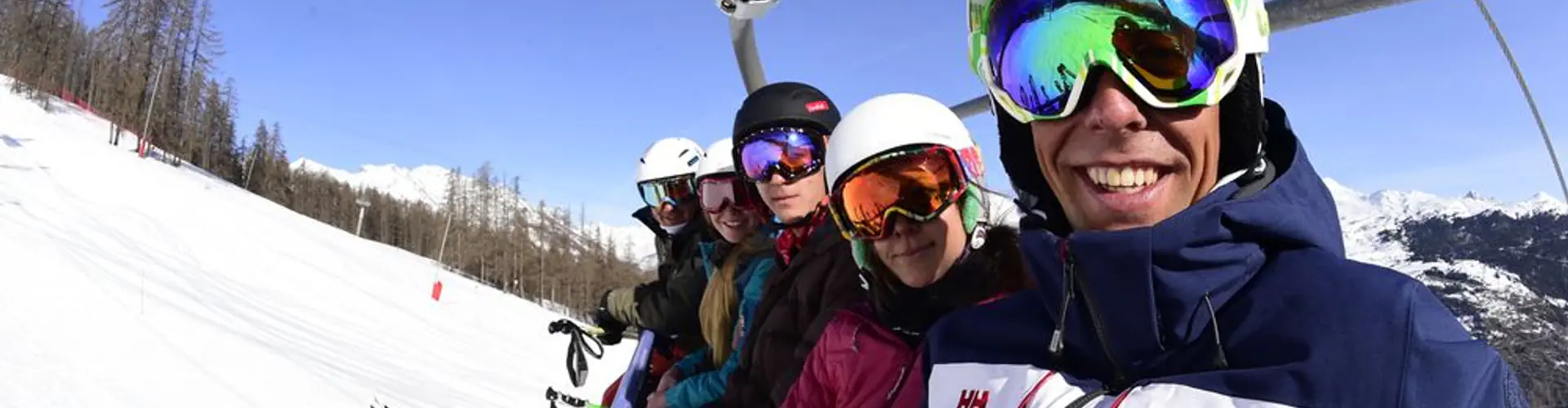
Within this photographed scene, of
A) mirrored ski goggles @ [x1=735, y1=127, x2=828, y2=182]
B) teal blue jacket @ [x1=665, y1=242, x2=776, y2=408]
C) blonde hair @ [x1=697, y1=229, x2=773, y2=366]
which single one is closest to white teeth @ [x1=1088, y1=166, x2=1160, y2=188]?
teal blue jacket @ [x1=665, y1=242, x2=776, y2=408]

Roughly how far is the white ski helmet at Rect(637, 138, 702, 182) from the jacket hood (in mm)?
4473

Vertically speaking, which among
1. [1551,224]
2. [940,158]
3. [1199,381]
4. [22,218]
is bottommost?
[22,218]

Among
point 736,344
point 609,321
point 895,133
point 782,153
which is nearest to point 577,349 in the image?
point 609,321

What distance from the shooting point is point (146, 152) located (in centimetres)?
4594

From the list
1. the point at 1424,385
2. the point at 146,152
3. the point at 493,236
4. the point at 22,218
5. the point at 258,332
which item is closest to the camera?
the point at 1424,385

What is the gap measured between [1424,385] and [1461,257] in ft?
60.4

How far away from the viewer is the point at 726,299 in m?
3.79

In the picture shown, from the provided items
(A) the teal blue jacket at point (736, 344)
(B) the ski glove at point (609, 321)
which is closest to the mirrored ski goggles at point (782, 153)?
(A) the teal blue jacket at point (736, 344)

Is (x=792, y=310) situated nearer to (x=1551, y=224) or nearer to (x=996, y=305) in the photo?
(x=996, y=305)

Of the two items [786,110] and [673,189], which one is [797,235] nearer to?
[786,110]

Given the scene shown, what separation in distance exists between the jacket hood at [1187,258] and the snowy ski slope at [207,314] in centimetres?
559

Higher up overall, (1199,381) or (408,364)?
(1199,381)

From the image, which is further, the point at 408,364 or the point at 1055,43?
the point at 408,364

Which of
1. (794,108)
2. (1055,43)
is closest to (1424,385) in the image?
(1055,43)
